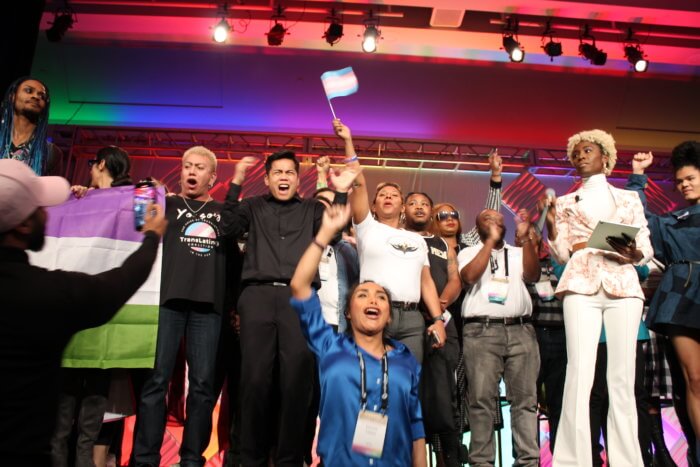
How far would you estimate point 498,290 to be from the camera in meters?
4.07

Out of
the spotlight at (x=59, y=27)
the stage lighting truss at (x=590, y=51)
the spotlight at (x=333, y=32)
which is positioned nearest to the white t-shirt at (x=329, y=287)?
the spotlight at (x=333, y=32)

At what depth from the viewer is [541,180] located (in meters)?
9.43

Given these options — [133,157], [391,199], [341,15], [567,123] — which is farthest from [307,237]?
[567,123]

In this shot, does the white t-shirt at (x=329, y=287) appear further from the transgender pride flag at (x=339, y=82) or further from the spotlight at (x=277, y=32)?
the spotlight at (x=277, y=32)

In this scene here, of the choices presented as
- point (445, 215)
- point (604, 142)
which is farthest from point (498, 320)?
point (604, 142)

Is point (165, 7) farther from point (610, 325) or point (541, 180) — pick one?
point (610, 325)

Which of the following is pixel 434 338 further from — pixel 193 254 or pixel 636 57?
pixel 636 57

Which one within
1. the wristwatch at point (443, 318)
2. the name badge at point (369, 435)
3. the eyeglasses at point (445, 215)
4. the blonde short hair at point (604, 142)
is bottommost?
the name badge at point (369, 435)

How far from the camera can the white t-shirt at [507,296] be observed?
4035 mm

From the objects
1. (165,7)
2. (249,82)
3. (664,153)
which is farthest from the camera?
(664,153)

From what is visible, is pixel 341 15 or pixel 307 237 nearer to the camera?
pixel 307 237

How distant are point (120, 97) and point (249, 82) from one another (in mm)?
1837

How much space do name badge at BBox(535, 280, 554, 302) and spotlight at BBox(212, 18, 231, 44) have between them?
4955 mm

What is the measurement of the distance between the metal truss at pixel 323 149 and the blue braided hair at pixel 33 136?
196 inches
